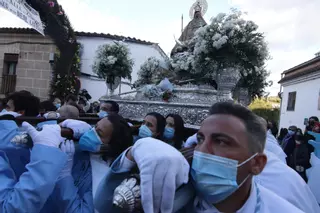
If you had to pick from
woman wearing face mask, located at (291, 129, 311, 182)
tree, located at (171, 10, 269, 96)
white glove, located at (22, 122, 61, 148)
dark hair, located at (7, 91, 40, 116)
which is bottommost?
woman wearing face mask, located at (291, 129, 311, 182)

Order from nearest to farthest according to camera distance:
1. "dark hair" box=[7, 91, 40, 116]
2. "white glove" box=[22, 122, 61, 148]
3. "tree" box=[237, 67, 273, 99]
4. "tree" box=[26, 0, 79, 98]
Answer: "white glove" box=[22, 122, 61, 148] → "dark hair" box=[7, 91, 40, 116] → "tree" box=[237, 67, 273, 99] → "tree" box=[26, 0, 79, 98]

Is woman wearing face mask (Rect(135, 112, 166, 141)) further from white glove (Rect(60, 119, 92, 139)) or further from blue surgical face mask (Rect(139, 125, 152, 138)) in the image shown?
white glove (Rect(60, 119, 92, 139))

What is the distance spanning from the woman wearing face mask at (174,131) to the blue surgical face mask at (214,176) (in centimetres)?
221

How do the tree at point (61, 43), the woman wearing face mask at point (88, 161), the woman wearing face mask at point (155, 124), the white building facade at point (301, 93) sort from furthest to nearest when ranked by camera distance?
the white building facade at point (301, 93) → the tree at point (61, 43) → the woman wearing face mask at point (155, 124) → the woman wearing face mask at point (88, 161)

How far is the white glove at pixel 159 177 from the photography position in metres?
0.98

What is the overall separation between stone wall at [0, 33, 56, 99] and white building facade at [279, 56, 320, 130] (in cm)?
1017

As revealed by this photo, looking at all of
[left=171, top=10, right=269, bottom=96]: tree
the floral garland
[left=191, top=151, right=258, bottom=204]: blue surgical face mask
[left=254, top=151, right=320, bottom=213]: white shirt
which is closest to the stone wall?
the floral garland

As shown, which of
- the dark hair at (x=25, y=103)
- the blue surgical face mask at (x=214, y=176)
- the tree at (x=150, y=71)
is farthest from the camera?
the tree at (x=150, y=71)

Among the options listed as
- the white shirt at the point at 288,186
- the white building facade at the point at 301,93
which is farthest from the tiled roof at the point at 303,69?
the white shirt at the point at 288,186

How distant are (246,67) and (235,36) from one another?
0.64 meters

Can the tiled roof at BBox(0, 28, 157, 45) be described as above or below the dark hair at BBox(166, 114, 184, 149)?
above

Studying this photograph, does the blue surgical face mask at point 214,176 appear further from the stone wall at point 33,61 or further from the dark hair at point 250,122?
the stone wall at point 33,61

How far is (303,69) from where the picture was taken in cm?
1312

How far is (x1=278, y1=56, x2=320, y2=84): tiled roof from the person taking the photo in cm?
1169
